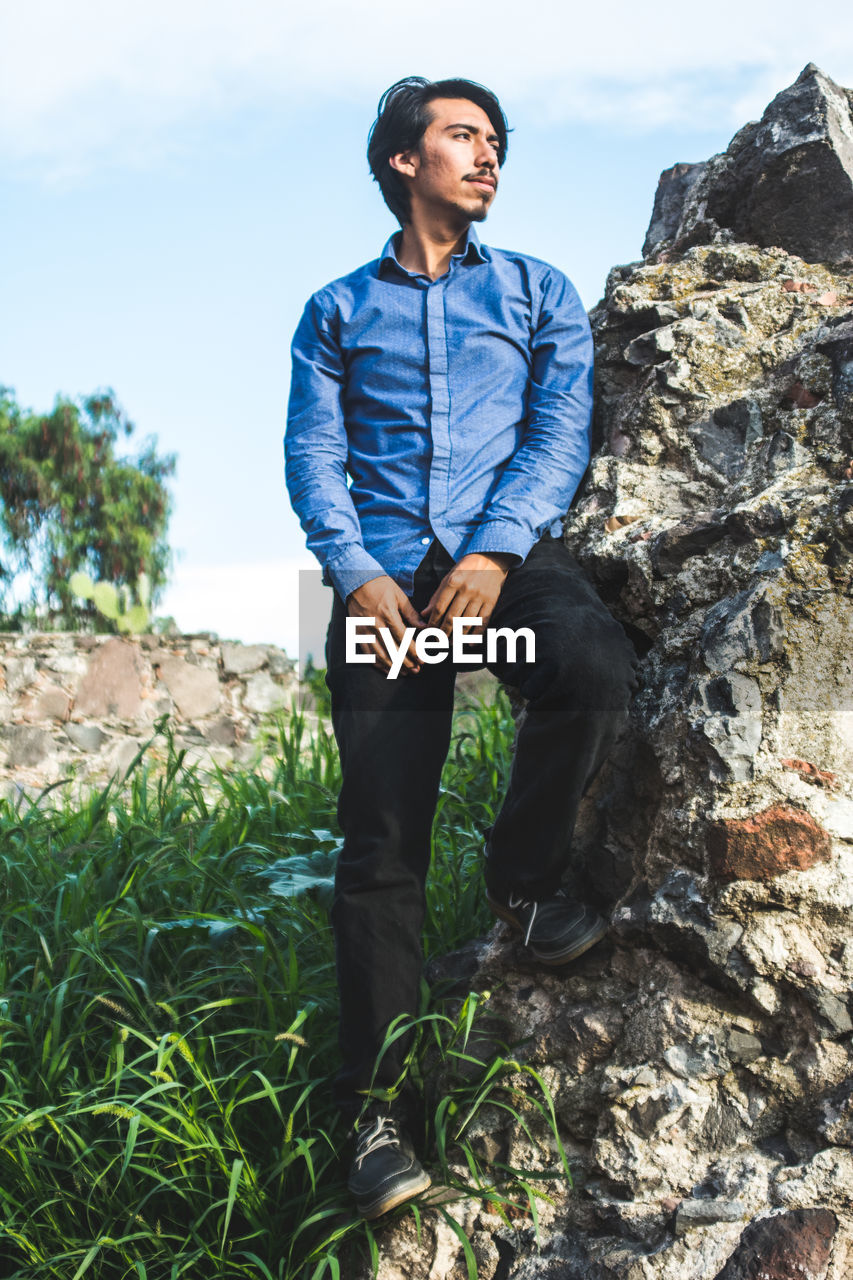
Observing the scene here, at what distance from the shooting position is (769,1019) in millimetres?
1754

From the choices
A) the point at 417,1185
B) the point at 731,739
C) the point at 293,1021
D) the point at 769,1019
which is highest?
the point at 731,739

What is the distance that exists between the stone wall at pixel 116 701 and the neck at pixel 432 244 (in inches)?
157

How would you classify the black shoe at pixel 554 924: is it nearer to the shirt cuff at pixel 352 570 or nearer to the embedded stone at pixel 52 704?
the shirt cuff at pixel 352 570

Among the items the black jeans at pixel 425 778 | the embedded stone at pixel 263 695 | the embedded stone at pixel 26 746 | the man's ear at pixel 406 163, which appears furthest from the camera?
the embedded stone at pixel 263 695

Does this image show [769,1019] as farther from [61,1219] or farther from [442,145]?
[442,145]

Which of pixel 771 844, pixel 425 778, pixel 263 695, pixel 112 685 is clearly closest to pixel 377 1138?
pixel 425 778

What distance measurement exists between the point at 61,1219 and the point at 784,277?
8.60 feet

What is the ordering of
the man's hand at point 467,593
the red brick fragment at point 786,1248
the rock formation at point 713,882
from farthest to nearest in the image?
the man's hand at point 467,593
the rock formation at point 713,882
the red brick fragment at point 786,1248

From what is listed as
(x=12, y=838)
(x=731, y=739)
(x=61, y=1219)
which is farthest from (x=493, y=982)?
(x=12, y=838)

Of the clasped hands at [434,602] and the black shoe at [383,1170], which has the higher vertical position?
the clasped hands at [434,602]

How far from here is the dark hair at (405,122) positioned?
2.54 m

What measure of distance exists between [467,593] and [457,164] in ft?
3.48

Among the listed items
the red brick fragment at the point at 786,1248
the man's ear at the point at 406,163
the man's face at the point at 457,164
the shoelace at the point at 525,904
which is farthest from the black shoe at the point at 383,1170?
the man's ear at the point at 406,163

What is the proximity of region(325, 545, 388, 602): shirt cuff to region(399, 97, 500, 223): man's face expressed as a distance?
2.87 feet
